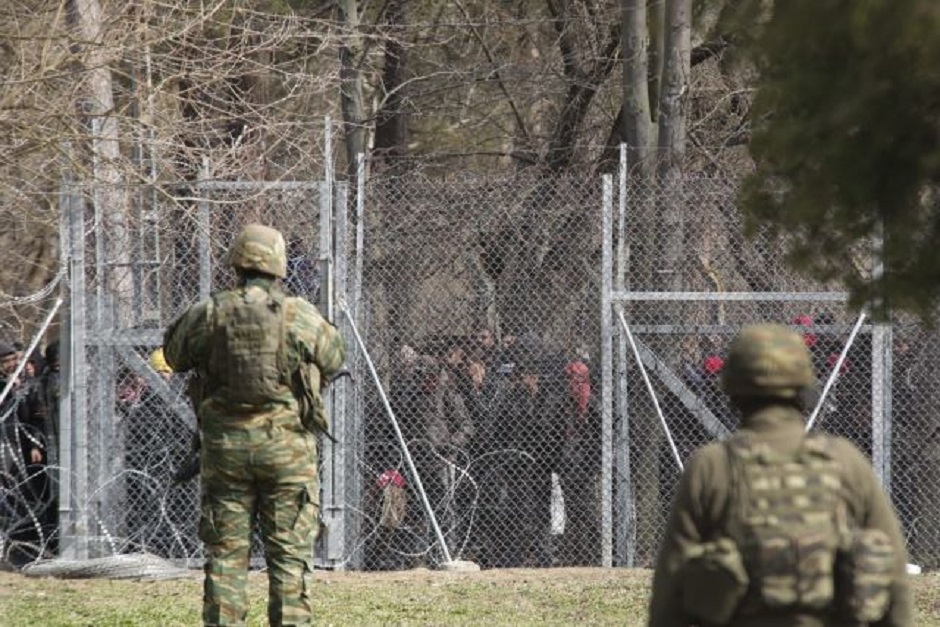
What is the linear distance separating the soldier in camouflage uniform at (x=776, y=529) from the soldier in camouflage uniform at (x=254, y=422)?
11.2 ft

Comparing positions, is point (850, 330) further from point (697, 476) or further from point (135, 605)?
point (697, 476)

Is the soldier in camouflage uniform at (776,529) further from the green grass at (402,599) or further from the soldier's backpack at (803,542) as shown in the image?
the green grass at (402,599)

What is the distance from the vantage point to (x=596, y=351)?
40.7ft

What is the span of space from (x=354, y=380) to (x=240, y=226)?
123 cm

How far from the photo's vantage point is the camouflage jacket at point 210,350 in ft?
25.4

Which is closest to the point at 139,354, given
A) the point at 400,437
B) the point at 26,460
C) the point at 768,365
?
the point at 26,460

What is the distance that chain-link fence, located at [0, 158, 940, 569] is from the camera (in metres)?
12.2

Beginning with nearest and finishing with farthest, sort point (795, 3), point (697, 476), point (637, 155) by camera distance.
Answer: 1. point (697, 476)
2. point (795, 3)
3. point (637, 155)

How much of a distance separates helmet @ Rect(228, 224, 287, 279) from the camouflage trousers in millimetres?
622

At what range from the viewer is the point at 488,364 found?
12.3m

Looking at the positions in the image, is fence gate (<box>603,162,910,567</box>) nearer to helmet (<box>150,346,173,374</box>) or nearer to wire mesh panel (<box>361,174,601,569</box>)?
wire mesh panel (<box>361,174,601,569</box>)

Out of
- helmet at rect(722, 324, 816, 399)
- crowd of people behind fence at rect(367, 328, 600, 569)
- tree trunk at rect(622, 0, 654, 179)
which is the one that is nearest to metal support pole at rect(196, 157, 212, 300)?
crowd of people behind fence at rect(367, 328, 600, 569)

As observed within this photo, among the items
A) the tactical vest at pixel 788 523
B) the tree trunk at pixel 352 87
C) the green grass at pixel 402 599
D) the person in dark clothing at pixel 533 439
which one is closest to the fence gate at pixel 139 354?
the green grass at pixel 402 599

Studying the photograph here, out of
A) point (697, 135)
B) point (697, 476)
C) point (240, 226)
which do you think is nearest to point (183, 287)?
point (240, 226)
